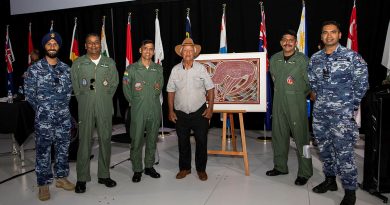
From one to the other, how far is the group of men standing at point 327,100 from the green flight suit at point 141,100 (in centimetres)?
135

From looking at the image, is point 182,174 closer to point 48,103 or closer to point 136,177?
point 136,177

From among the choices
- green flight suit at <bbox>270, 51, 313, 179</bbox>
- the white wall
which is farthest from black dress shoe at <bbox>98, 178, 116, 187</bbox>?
the white wall

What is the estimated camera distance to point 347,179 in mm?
2732

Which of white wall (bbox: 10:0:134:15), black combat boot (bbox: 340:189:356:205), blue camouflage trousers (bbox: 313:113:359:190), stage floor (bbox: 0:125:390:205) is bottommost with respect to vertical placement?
stage floor (bbox: 0:125:390:205)

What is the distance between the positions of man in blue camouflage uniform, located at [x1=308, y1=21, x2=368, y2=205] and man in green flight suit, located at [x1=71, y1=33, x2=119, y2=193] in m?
2.06

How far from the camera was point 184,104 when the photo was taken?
11.1 feet

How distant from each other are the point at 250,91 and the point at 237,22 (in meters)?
3.08

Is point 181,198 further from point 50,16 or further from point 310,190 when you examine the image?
point 50,16

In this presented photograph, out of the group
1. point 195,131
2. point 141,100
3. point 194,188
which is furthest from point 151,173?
point 141,100

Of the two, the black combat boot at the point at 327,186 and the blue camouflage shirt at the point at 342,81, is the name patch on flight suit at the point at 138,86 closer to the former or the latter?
the blue camouflage shirt at the point at 342,81

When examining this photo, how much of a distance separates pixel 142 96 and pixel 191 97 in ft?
1.74

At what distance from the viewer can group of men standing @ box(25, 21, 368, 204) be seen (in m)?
2.74

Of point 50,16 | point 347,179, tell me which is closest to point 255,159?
point 347,179

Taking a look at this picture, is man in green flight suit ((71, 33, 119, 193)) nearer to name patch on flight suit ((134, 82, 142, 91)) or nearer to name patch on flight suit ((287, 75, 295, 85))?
name patch on flight suit ((134, 82, 142, 91))
